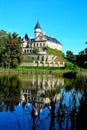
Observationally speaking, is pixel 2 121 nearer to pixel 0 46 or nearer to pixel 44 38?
pixel 0 46

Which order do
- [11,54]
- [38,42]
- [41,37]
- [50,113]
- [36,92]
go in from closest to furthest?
[50,113]
[36,92]
[11,54]
[38,42]
[41,37]

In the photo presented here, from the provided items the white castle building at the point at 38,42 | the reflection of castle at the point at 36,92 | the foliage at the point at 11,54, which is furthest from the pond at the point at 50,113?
the white castle building at the point at 38,42

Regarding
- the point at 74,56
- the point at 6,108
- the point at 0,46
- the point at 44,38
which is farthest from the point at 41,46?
the point at 6,108

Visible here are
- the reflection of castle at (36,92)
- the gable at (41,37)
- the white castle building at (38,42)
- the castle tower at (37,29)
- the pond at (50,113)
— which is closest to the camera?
the pond at (50,113)

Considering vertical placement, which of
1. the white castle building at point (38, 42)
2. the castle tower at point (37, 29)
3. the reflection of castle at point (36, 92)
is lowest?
the reflection of castle at point (36, 92)

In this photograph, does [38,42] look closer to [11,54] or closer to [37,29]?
[37,29]

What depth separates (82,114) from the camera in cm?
931

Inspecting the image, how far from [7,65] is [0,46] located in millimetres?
6821

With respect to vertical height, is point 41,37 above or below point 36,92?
above

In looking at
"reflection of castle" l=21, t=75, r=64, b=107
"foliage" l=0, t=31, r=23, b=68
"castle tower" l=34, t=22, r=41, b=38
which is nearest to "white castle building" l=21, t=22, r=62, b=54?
"castle tower" l=34, t=22, r=41, b=38

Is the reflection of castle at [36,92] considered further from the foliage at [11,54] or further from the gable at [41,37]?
the gable at [41,37]

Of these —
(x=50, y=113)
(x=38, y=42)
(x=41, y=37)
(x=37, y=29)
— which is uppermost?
(x=37, y=29)

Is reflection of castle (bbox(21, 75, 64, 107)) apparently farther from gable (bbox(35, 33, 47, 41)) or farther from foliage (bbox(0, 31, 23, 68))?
gable (bbox(35, 33, 47, 41))

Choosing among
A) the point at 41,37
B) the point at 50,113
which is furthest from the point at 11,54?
the point at 50,113
